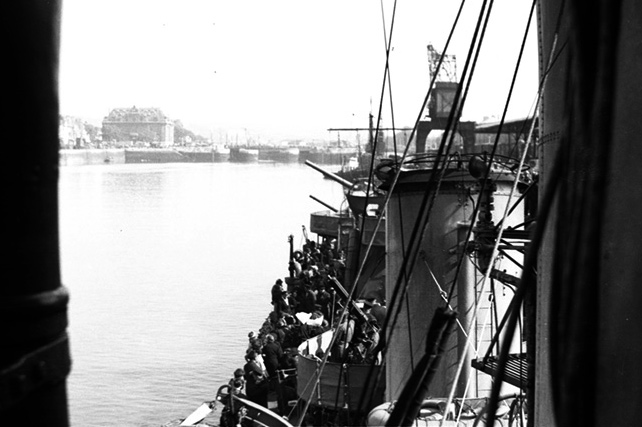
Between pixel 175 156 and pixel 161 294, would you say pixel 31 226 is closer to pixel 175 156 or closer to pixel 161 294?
pixel 161 294

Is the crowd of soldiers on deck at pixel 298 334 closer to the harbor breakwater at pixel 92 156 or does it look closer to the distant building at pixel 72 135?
the harbor breakwater at pixel 92 156

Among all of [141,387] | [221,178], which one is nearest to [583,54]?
[141,387]

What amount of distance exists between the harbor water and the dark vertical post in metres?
0.20

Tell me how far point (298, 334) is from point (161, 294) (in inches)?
789

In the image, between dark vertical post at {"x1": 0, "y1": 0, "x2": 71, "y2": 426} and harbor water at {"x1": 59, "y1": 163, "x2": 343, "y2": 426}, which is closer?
dark vertical post at {"x1": 0, "y1": 0, "x2": 71, "y2": 426}

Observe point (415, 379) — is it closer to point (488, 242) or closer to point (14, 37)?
point (14, 37)

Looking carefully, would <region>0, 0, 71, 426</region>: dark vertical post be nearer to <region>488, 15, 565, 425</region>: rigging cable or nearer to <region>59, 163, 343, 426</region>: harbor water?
<region>59, 163, 343, 426</region>: harbor water

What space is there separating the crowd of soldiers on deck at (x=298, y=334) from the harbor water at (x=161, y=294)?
2.44 m

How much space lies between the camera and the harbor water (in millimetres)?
19812

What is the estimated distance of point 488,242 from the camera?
581 centimetres

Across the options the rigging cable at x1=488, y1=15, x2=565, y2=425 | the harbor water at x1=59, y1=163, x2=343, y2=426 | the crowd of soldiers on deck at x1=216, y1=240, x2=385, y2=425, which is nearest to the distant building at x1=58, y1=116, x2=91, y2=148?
the harbor water at x1=59, y1=163, x2=343, y2=426

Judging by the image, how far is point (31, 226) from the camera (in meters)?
1.51

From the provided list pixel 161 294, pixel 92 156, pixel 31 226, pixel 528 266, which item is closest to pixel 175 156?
pixel 92 156

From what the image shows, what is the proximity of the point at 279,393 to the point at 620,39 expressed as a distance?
31.5 ft
